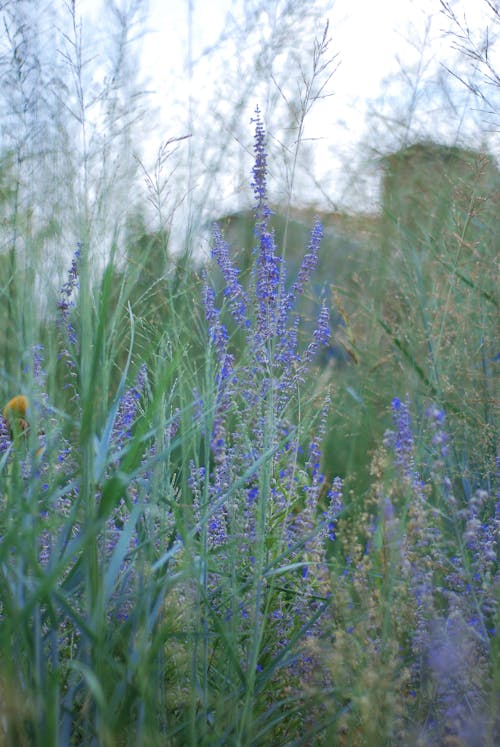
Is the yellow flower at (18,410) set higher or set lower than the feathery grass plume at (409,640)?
higher

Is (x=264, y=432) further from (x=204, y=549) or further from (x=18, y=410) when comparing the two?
(x=18, y=410)

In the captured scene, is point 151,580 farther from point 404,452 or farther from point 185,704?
point 404,452

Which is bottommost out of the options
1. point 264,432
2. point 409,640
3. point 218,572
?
point 409,640

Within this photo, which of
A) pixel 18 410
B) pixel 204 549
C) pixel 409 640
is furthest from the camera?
pixel 18 410

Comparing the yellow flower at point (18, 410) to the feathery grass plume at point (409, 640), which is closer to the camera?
the feathery grass plume at point (409, 640)

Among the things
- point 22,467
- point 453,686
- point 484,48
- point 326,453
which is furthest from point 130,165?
point 326,453

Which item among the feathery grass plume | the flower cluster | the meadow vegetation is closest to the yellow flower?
the meadow vegetation

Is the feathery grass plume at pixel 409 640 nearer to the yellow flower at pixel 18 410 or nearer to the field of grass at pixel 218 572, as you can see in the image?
the field of grass at pixel 218 572

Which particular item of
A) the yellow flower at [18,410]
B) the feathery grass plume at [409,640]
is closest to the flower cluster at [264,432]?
the feathery grass plume at [409,640]

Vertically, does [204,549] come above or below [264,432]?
below

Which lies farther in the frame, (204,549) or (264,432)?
(264,432)

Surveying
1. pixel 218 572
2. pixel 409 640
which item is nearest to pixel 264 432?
pixel 218 572

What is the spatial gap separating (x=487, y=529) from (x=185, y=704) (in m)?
0.75

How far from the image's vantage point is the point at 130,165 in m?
1.57
